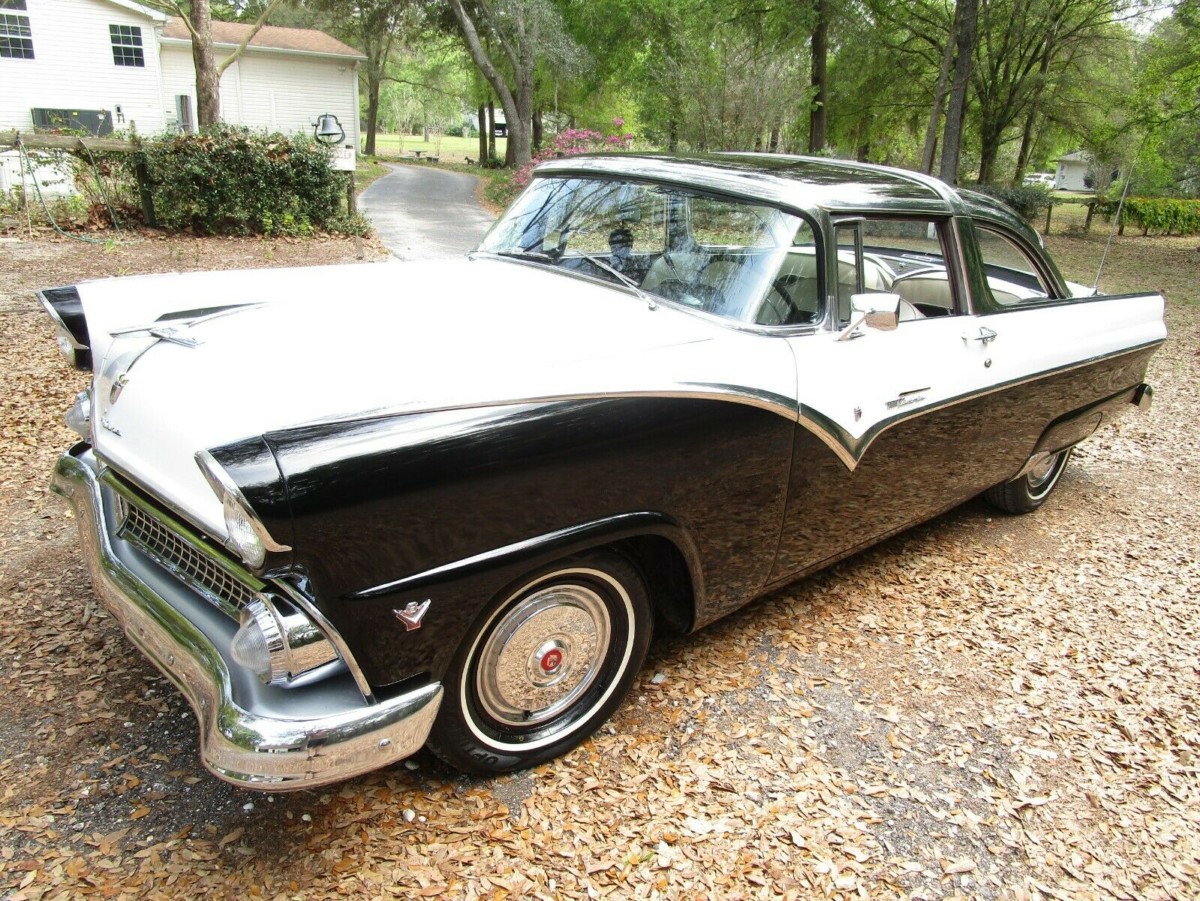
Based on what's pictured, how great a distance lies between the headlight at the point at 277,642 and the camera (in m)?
1.98

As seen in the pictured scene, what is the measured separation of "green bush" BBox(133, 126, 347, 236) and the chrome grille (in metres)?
11.7

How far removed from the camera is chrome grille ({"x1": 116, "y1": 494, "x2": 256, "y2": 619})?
89.5 inches

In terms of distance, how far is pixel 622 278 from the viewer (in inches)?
126

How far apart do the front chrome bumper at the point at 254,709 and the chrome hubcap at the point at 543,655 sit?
29 centimetres

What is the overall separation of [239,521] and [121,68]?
29874 millimetres

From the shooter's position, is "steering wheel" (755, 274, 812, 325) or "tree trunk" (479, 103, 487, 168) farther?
"tree trunk" (479, 103, 487, 168)

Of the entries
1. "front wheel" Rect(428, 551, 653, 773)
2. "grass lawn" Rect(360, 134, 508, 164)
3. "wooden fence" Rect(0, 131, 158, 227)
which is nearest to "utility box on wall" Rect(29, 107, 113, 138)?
"wooden fence" Rect(0, 131, 158, 227)

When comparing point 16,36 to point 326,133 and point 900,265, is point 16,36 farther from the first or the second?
point 900,265

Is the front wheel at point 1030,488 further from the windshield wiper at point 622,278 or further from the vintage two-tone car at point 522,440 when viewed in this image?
the windshield wiper at point 622,278

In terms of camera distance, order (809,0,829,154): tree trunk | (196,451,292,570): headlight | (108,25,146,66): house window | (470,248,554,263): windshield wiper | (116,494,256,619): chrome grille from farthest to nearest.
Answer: (108,25,146,66): house window
(809,0,829,154): tree trunk
(470,248,554,263): windshield wiper
(116,494,256,619): chrome grille
(196,451,292,570): headlight

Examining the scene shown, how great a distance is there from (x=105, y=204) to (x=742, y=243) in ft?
42.6

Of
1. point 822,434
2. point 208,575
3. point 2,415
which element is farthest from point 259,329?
point 2,415

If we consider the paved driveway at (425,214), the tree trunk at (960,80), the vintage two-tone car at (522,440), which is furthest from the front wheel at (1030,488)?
the tree trunk at (960,80)

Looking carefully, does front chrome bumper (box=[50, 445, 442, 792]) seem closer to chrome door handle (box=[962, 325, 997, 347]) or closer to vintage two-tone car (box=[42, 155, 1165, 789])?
vintage two-tone car (box=[42, 155, 1165, 789])
